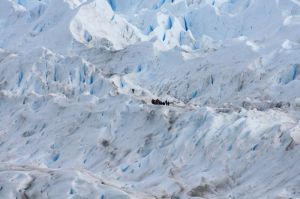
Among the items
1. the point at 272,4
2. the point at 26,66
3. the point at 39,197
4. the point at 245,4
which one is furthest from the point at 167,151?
the point at 245,4

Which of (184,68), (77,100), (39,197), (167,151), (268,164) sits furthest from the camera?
(184,68)

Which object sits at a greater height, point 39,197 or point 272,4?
point 39,197

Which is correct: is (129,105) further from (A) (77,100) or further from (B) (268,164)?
(B) (268,164)

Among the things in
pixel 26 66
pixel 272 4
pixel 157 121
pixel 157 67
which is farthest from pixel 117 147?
pixel 272 4

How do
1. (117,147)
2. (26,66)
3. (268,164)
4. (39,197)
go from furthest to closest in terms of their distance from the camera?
(26,66) < (117,147) < (268,164) < (39,197)

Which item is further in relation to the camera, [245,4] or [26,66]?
[245,4]

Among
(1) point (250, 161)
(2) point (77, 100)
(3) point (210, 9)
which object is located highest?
(1) point (250, 161)
